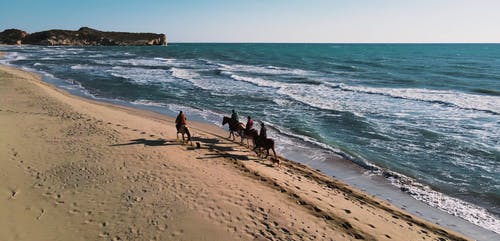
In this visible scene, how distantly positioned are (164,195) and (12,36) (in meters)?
159

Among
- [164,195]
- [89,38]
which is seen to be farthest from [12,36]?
[164,195]

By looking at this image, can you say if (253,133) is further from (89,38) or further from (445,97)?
(89,38)

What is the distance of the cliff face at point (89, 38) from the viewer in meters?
144

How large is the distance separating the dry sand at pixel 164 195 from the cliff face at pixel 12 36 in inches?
5666

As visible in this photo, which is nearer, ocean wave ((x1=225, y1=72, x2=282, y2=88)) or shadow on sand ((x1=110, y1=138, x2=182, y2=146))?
shadow on sand ((x1=110, y1=138, x2=182, y2=146))

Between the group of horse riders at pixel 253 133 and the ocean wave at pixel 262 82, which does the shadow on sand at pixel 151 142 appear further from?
the ocean wave at pixel 262 82

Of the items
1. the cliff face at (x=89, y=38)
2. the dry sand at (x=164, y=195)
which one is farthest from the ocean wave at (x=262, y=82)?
the cliff face at (x=89, y=38)

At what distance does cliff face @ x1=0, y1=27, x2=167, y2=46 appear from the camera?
143750 mm

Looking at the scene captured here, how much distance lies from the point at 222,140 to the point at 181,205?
25.1 ft


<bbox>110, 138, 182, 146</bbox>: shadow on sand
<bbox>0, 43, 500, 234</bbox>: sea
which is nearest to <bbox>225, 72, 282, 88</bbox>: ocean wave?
<bbox>0, 43, 500, 234</bbox>: sea

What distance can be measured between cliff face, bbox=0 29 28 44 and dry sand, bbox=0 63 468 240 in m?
144

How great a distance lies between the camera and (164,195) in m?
10.1

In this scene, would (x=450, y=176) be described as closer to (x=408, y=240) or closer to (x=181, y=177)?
(x=408, y=240)

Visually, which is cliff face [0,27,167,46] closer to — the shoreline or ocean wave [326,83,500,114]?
ocean wave [326,83,500,114]
